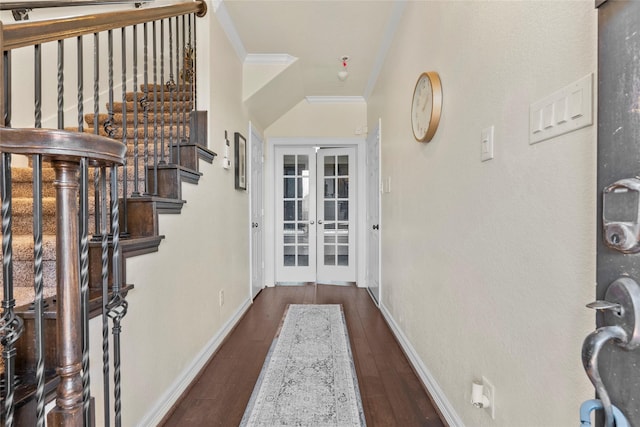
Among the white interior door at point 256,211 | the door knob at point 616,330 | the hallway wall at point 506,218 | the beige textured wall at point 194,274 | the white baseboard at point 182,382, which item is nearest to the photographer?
the door knob at point 616,330

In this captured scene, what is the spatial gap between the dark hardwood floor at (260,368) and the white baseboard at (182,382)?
0.13ft

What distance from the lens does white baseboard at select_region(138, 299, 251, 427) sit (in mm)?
1567

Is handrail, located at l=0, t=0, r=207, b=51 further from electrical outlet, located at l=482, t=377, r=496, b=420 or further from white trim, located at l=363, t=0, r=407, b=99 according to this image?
electrical outlet, located at l=482, t=377, r=496, b=420

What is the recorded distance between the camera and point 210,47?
2.38 metres

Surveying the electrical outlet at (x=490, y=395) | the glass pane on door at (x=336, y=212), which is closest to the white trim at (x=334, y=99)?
the glass pane on door at (x=336, y=212)

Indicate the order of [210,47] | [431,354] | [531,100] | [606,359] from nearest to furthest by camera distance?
1. [606,359]
2. [531,100]
3. [431,354]
4. [210,47]

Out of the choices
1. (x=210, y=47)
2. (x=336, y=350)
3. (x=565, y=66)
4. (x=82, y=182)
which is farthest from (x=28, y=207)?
(x=565, y=66)

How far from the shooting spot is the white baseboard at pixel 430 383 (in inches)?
60.6

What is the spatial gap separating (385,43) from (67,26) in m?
2.48

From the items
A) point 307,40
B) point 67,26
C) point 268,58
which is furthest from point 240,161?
point 67,26

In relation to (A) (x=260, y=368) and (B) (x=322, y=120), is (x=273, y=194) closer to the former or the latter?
(B) (x=322, y=120)

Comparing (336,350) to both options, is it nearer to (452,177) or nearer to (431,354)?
(431,354)

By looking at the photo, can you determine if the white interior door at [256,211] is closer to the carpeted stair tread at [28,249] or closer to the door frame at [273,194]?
the door frame at [273,194]

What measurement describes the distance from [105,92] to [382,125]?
9.55ft
